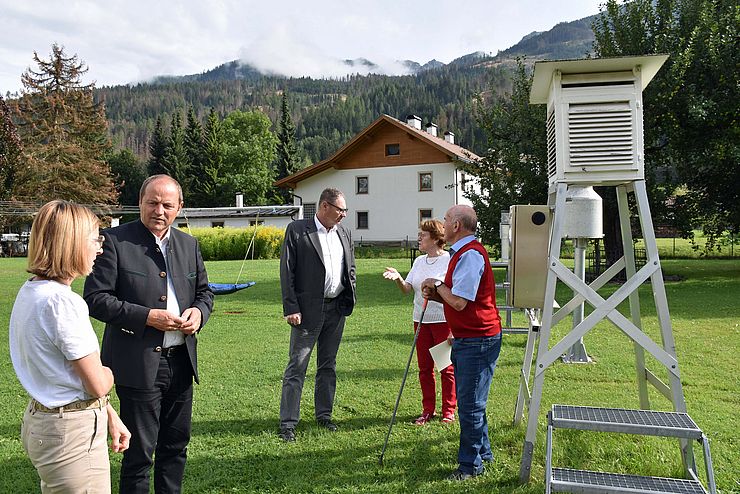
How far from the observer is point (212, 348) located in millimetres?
9102

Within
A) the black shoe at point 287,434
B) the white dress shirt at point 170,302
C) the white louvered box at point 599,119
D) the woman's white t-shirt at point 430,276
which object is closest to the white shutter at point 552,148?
the white louvered box at point 599,119

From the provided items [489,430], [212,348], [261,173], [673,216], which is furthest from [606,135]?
[261,173]

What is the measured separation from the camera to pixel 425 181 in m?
41.2

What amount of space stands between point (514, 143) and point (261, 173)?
52.6 m

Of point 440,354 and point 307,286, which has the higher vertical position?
point 307,286

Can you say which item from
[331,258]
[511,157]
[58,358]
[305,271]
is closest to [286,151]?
[511,157]

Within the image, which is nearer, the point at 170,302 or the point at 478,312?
the point at 170,302

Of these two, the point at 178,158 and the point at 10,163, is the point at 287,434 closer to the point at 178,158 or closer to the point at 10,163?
the point at 10,163

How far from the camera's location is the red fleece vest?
4098mm

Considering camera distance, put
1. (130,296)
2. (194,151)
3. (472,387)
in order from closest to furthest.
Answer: (130,296)
(472,387)
(194,151)

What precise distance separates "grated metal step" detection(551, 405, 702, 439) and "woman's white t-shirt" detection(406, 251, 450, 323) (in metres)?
1.72

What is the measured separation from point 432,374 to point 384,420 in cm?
61

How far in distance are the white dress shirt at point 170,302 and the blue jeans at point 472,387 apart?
188 centimetres

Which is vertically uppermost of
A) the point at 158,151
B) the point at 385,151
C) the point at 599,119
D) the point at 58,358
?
the point at 158,151
